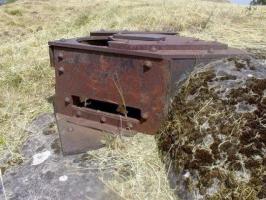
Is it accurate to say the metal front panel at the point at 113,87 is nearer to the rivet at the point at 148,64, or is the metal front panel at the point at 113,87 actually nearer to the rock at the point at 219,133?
the rivet at the point at 148,64

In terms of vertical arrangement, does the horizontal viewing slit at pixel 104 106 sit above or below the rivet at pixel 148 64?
below

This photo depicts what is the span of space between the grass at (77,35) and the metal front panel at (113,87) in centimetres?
23

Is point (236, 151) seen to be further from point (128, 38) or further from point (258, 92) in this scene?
point (128, 38)

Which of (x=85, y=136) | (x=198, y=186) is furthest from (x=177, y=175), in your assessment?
(x=85, y=136)

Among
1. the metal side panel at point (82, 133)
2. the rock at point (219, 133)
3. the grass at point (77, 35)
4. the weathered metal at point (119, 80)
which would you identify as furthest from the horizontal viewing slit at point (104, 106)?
the rock at point (219, 133)

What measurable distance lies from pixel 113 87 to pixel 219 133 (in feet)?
3.40

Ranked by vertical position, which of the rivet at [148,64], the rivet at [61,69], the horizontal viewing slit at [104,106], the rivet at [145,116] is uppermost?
the rivet at [148,64]

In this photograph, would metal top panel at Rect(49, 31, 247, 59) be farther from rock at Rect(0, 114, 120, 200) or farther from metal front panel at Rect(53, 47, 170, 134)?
rock at Rect(0, 114, 120, 200)

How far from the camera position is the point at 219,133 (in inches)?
110

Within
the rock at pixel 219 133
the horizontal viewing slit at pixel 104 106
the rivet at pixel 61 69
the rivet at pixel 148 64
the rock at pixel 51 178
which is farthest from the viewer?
the rivet at pixel 61 69

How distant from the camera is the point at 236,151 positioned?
8.68ft

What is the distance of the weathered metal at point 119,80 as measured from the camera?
323 cm

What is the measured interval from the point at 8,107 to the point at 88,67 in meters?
1.30

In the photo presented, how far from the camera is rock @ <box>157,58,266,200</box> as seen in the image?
8.35 ft
